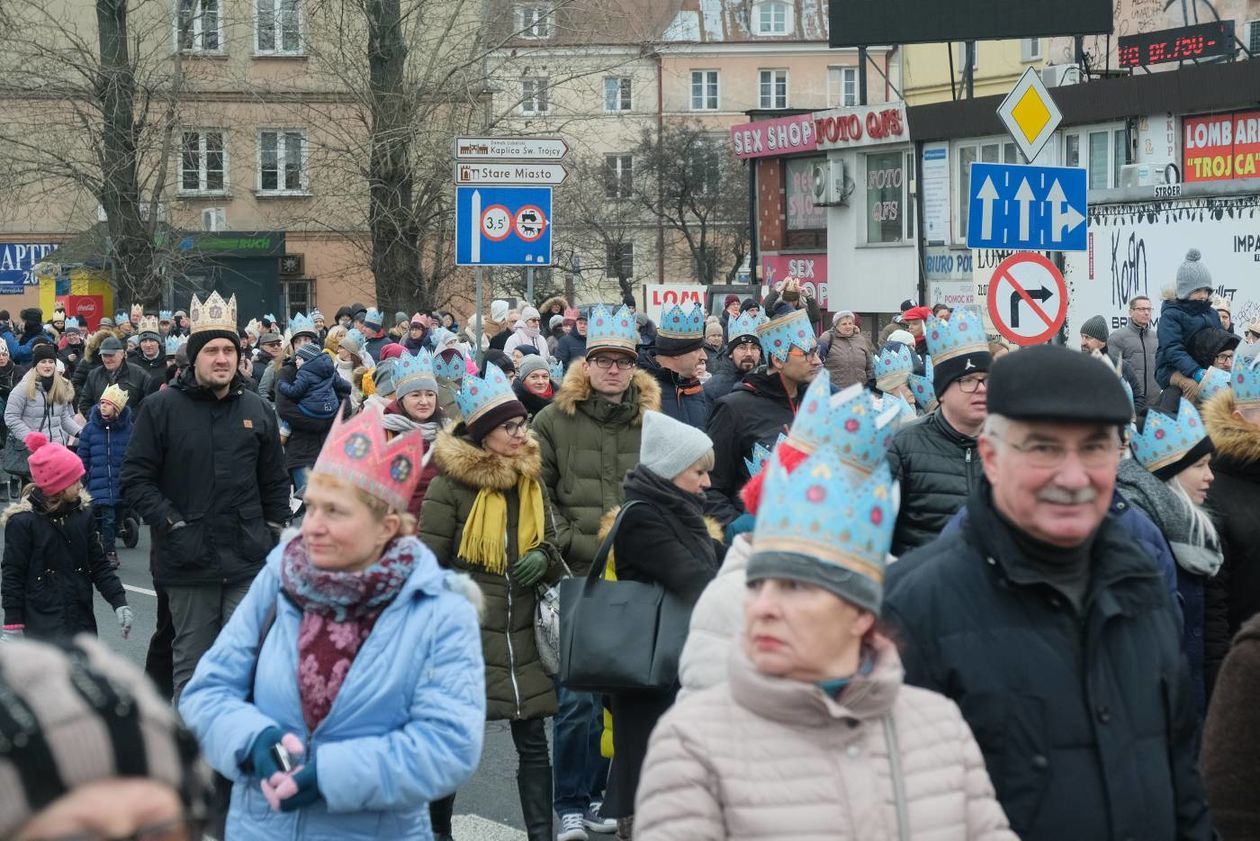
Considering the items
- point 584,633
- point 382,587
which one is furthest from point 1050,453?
point 584,633

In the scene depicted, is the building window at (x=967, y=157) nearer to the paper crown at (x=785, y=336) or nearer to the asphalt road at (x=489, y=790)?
the asphalt road at (x=489, y=790)

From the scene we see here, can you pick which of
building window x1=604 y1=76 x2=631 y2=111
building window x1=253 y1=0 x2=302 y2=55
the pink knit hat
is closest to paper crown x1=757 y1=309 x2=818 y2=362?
the pink knit hat

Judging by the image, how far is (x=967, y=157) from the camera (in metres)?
32.6

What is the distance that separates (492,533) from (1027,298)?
503 cm

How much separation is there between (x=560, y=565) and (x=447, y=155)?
22.8 meters

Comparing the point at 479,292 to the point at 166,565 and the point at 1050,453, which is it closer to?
the point at 166,565

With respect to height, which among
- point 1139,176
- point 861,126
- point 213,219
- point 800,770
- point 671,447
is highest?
point 861,126

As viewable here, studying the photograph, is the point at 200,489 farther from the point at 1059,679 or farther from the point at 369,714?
the point at 1059,679

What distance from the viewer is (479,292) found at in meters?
13.2

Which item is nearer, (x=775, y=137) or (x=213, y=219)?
(x=775, y=137)

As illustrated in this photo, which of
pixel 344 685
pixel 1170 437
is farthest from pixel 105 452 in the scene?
pixel 344 685

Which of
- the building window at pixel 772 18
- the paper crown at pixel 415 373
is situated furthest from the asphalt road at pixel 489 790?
the building window at pixel 772 18

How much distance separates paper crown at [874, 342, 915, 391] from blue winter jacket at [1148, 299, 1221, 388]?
4261 millimetres

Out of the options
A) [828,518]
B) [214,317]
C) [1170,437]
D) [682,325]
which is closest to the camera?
[828,518]
